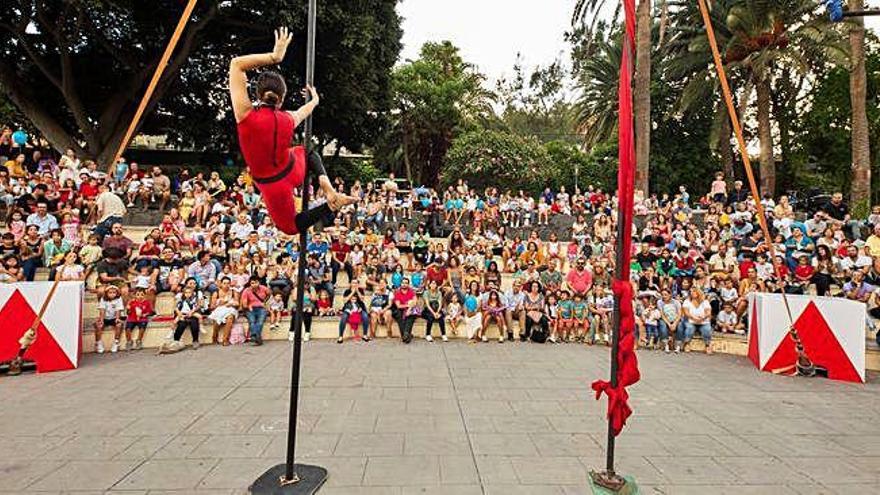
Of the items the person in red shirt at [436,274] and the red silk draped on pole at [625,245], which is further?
the person in red shirt at [436,274]

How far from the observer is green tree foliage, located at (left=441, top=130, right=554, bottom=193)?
23.1 m

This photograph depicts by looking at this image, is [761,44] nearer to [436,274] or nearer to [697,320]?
[697,320]

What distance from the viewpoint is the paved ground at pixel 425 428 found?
366 cm

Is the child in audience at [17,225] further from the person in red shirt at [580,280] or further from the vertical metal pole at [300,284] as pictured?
the person in red shirt at [580,280]

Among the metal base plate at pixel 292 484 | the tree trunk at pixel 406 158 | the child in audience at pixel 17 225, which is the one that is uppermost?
the tree trunk at pixel 406 158

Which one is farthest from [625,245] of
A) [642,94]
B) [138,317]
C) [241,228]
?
[642,94]

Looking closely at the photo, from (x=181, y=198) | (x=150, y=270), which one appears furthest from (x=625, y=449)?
(x=181, y=198)

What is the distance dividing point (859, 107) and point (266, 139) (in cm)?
1847

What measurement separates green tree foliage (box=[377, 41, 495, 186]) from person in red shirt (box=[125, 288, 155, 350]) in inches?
801

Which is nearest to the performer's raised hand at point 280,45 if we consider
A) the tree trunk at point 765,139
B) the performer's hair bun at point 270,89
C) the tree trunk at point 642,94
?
the performer's hair bun at point 270,89

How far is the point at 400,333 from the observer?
931 cm

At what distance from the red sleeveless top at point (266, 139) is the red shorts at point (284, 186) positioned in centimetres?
4

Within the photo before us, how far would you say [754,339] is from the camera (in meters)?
7.89

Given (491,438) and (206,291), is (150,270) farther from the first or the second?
(491,438)
